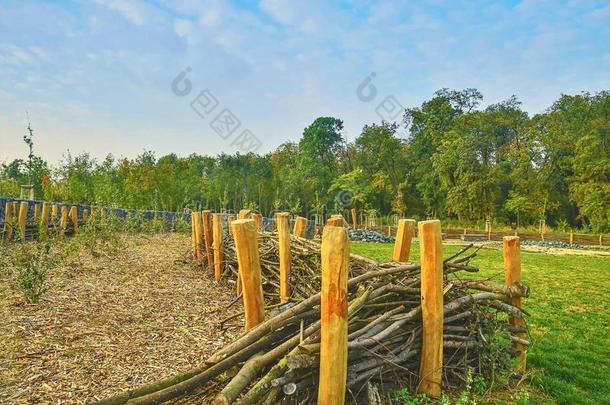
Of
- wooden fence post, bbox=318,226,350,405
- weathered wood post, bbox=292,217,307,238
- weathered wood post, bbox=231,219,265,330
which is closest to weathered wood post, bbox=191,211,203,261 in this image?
weathered wood post, bbox=292,217,307,238

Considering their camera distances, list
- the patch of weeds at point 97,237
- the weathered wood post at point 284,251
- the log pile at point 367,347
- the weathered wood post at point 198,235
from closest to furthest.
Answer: the log pile at point 367,347, the weathered wood post at point 284,251, the weathered wood post at point 198,235, the patch of weeds at point 97,237

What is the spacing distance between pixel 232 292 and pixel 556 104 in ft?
128

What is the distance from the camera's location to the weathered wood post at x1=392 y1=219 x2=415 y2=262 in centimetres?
387

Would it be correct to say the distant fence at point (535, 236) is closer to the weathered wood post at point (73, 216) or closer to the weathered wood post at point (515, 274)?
the weathered wood post at point (73, 216)

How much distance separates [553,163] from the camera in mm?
33219

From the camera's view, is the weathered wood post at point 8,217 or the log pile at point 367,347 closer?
the log pile at point 367,347

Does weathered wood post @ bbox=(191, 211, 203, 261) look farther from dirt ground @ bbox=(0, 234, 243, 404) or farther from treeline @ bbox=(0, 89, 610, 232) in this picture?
treeline @ bbox=(0, 89, 610, 232)

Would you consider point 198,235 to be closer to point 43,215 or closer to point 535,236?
point 43,215

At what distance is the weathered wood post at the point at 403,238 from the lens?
3.87 meters

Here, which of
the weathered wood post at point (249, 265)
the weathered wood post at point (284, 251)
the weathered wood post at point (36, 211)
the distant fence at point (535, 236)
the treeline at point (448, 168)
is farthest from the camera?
the treeline at point (448, 168)

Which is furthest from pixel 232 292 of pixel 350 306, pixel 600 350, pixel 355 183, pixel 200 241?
pixel 355 183

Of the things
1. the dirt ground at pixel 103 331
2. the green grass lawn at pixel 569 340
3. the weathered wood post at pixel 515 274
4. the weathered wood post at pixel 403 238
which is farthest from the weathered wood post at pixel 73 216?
the weathered wood post at pixel 515 274

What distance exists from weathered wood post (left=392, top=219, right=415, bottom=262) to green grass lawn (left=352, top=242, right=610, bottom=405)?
4.12ft

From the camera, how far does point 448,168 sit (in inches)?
1405
